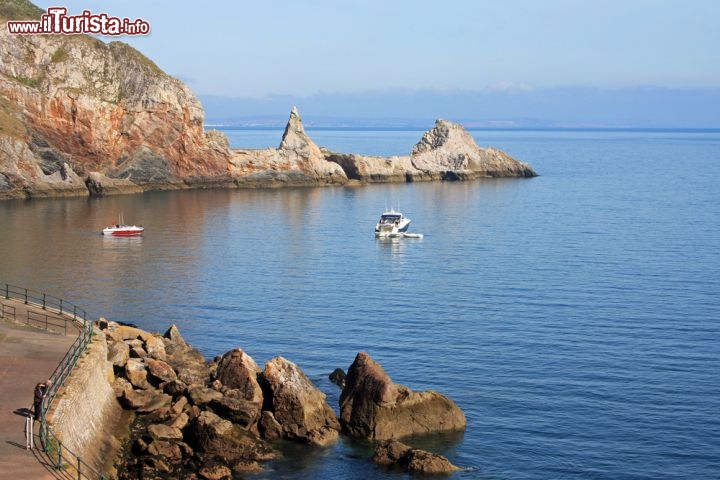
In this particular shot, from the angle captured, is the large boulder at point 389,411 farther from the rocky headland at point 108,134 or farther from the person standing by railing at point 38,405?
the rocky headland at point 108,134

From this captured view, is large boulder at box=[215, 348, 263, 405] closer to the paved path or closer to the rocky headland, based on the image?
the paved path

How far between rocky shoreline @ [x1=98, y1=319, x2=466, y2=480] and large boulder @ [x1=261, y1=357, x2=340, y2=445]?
4cm

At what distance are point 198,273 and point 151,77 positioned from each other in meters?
84.0

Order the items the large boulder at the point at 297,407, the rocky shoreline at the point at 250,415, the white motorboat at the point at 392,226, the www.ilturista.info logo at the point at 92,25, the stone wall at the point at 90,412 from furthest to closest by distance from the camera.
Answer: the www.ilturista.info logo at the point at 92,25 → the white motorboat at the point at 392,226 → the large boulder at the point at 297,407 → the rocky shoreline at the point at 250,415 → the stone wall at the point at 90,412

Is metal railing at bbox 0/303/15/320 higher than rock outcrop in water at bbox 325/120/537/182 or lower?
lower

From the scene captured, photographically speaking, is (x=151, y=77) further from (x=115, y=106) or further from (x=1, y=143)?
(x=1, y=143)

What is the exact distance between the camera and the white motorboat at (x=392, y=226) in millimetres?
105312

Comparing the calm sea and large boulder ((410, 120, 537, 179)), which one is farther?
large boulder ((410, 120, 537, 179))

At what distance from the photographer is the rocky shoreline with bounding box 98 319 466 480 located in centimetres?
3781

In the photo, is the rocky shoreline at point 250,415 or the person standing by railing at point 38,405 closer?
the person standing by railing at point 38,405

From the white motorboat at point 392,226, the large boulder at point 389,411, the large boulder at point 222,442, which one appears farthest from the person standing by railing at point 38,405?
the white motorboat at point 392,226

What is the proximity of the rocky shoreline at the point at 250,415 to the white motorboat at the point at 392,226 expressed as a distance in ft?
199

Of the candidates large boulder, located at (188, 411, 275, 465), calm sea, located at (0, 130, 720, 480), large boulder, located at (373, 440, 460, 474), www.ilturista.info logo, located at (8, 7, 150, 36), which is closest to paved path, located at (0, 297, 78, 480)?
large boulder, located at (188, 411, 275, 465)

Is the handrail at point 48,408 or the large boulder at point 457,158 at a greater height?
the large boulder at point 457,158
